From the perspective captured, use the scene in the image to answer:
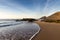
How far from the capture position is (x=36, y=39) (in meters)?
8.46

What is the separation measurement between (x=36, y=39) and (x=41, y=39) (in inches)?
17.1

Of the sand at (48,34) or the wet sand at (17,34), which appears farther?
the wet sand at (17,34)

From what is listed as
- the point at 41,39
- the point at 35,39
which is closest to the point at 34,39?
the point at 35,39

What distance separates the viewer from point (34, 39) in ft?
27.7

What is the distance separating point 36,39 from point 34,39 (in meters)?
0.18

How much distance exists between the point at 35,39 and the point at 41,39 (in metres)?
0.52

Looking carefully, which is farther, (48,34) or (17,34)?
(17,34)

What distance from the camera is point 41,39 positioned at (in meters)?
8.42

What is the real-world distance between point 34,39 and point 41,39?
23.9 inches

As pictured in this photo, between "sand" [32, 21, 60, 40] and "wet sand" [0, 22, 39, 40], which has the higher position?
"sand" [32, 21, 60, 40]

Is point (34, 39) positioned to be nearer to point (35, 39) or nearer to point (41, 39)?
point (35, 39)

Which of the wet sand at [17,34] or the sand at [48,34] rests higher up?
the sand at [48,34]

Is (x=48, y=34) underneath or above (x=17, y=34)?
Answer: above

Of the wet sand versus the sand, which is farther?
the wet sand
